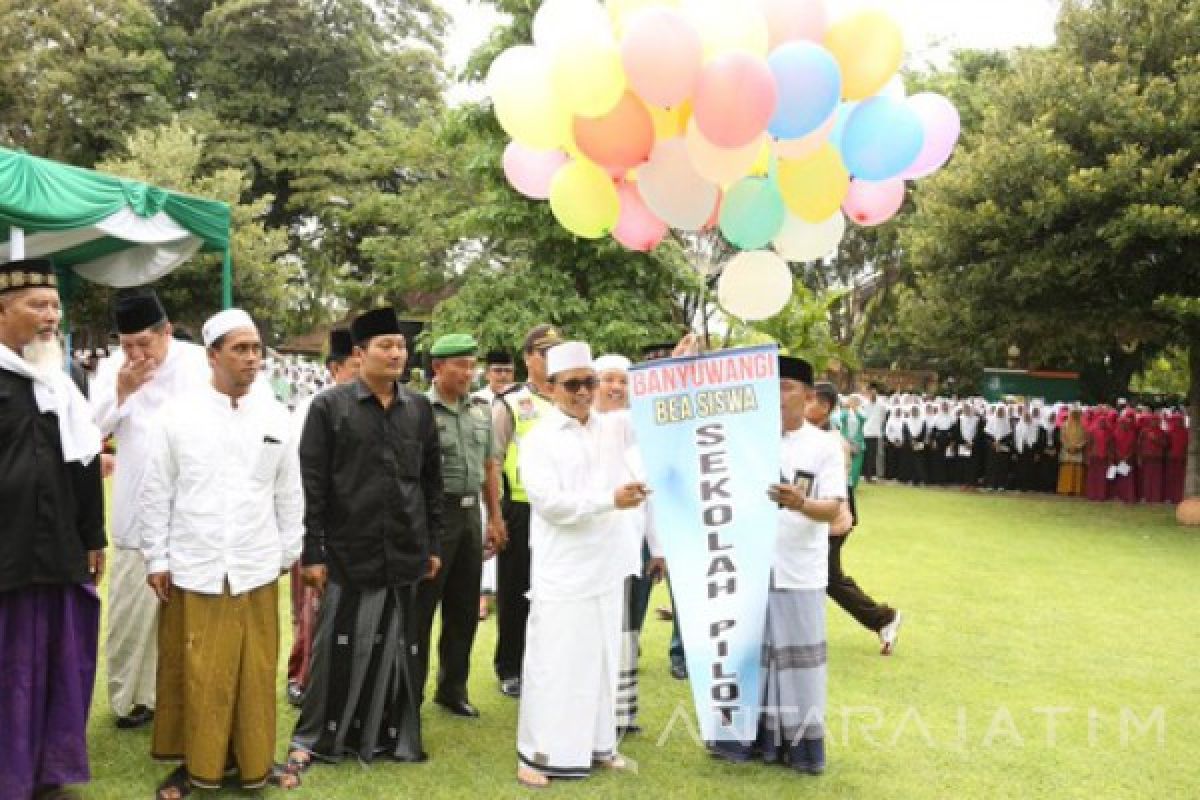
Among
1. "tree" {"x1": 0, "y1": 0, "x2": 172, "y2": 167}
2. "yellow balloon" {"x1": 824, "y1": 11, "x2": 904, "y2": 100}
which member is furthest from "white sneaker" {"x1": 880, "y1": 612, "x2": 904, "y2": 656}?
"tree" {"x1": 0, "y1": 0, "x2": 172, "y2": 167}

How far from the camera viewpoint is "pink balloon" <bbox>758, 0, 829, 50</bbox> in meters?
4.78

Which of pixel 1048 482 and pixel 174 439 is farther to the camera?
pixel 1048 482

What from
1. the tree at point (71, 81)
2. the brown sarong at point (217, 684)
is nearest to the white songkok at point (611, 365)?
the brown sarong at point (217, 684)

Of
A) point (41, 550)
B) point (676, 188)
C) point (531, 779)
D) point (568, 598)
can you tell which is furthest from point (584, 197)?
point (41, 550)

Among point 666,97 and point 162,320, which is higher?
point 666,97

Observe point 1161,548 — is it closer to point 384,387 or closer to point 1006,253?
point 1006,253

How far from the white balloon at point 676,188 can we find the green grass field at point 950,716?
2.66 meters

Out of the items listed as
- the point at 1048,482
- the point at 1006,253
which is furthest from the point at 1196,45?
the point at 1048,482

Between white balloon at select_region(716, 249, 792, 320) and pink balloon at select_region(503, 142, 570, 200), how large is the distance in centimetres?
109

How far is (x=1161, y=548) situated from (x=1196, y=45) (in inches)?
265

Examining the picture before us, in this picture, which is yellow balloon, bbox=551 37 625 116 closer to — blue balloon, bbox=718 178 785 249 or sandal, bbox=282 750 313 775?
blue balloon, bbox=718 178 785 249

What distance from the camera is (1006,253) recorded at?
48.8 ft

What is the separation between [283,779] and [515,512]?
2164 mm

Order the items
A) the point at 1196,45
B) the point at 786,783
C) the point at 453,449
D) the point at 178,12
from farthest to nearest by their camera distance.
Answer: the point at 178,12, the point at 1196,45, the point at 453,449, the point at 786,783
